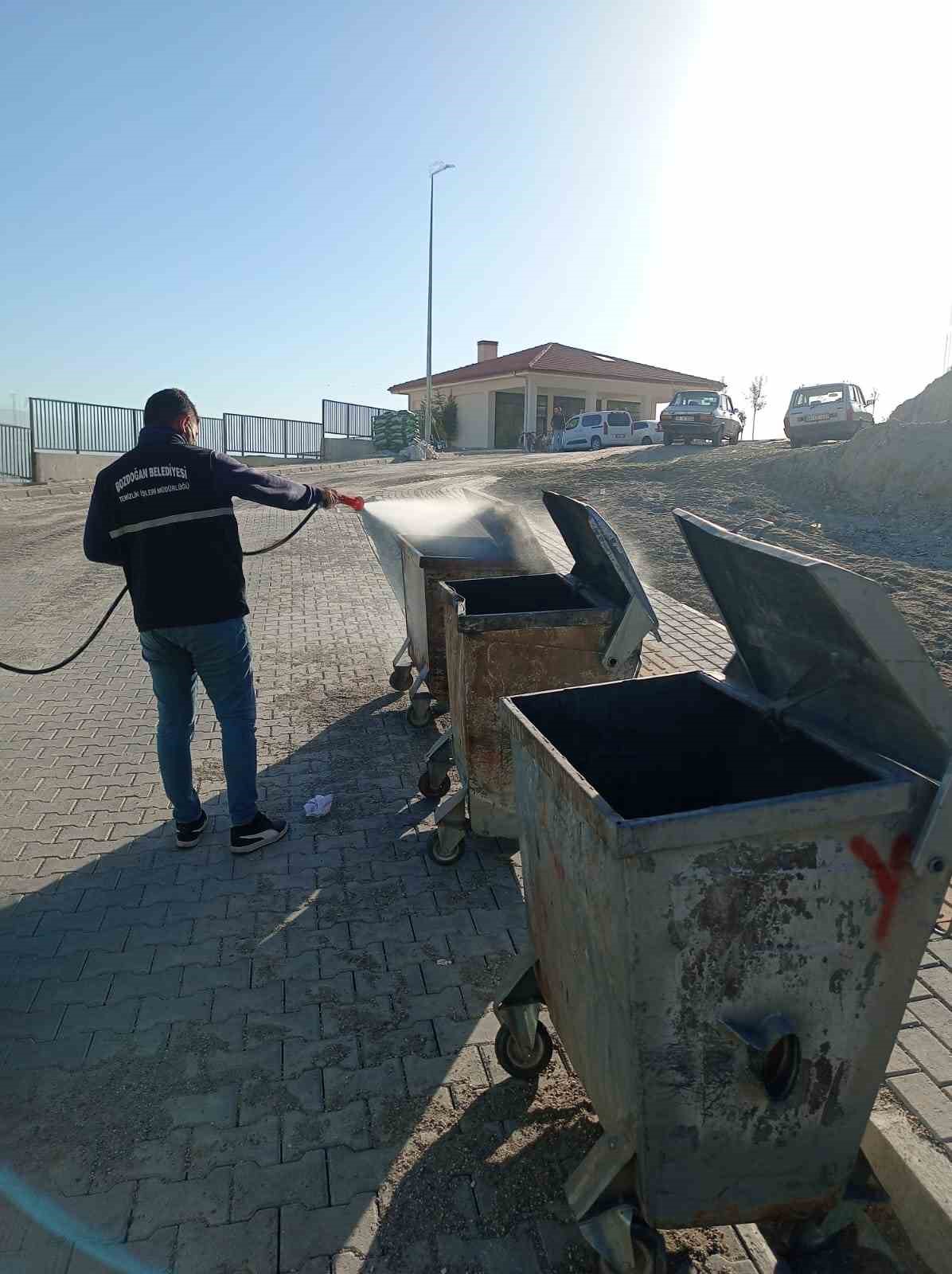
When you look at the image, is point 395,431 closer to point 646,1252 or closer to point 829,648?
point 829,648

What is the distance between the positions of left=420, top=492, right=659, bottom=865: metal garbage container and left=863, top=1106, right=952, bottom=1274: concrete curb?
1857 mm

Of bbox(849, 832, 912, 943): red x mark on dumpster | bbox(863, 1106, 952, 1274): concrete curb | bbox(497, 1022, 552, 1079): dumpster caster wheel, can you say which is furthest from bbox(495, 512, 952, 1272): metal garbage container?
bbox(497, 1022, 552, 1079): dumpster caster wheel

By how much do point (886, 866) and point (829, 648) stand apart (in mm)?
585

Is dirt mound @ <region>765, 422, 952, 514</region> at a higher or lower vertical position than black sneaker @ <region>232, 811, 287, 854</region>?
higher

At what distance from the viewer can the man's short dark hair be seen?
13.0ft

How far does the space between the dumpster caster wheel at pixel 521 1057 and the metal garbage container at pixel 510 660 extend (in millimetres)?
1237

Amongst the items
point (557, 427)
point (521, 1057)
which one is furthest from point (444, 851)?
point (557, 427)

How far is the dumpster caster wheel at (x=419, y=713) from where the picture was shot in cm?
604

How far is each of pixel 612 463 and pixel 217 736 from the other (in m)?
17.3

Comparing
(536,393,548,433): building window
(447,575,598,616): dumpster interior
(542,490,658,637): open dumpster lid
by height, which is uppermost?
(536,393,548,433): building window

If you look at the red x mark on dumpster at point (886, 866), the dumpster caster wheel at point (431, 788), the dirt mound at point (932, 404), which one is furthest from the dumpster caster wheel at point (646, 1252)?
the dirt mound at point (932, 404)

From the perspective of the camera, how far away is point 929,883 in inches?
80.4

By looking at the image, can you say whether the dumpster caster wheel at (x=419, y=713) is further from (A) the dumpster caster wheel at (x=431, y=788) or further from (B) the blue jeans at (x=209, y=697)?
(B) the blue jeans at (x=209, y=697)

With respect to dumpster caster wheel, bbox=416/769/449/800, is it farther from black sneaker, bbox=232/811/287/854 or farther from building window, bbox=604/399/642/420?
building window, bbox=604/399/642/420
